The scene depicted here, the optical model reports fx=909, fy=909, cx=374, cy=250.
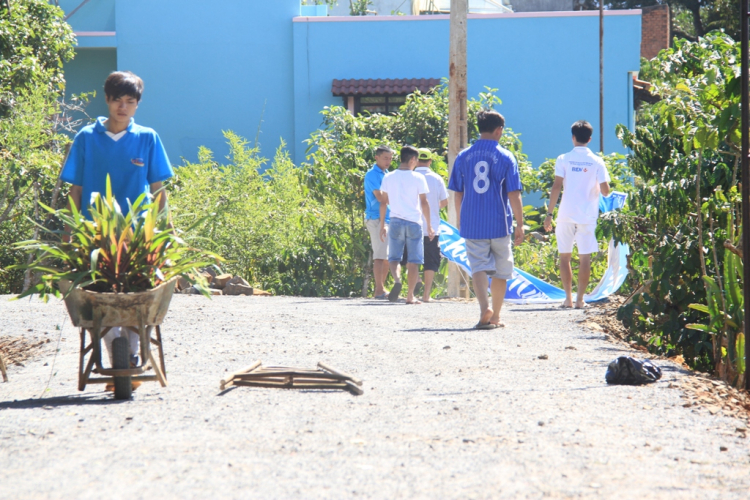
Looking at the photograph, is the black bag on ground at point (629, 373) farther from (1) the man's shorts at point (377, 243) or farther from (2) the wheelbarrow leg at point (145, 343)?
(1) the man's shorts at point (377, 243)

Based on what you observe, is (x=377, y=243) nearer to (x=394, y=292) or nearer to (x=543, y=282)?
(x=394, y=292)

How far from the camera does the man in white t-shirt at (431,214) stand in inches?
419

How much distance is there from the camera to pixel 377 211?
430 inches

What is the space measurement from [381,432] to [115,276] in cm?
155

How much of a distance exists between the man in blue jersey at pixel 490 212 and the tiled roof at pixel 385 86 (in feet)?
43.3

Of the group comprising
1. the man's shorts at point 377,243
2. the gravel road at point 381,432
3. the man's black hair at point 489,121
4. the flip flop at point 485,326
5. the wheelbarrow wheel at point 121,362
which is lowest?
the flip flop at point 485,326

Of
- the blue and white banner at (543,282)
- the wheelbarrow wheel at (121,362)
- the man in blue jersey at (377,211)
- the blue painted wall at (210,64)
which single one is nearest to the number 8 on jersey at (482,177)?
the blue and white banner at (543,282)

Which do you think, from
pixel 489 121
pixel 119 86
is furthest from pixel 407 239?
pixel 119 86

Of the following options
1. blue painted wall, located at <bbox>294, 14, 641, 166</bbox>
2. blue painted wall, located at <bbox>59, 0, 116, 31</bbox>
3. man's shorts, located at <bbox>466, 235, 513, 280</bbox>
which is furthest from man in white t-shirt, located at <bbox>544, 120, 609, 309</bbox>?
blue painted wall, located at <bbox>59, 0, 116, 31</bbox>

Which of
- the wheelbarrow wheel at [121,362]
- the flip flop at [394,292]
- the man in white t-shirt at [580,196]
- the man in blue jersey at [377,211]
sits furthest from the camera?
the man in blue jersey at [377,211]

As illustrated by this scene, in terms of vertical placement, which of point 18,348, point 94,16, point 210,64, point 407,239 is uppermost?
point 94,16

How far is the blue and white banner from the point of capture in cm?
988

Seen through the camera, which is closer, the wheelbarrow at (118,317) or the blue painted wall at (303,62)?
the wheelbarrow at (118,317)

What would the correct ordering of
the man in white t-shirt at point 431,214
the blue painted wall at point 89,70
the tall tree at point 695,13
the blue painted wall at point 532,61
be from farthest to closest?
the tall tree at point 695,13, the blue painted wall at point 89,70, the blue painted wall at point 532,61, the man in white t-shirt at point 431,214
